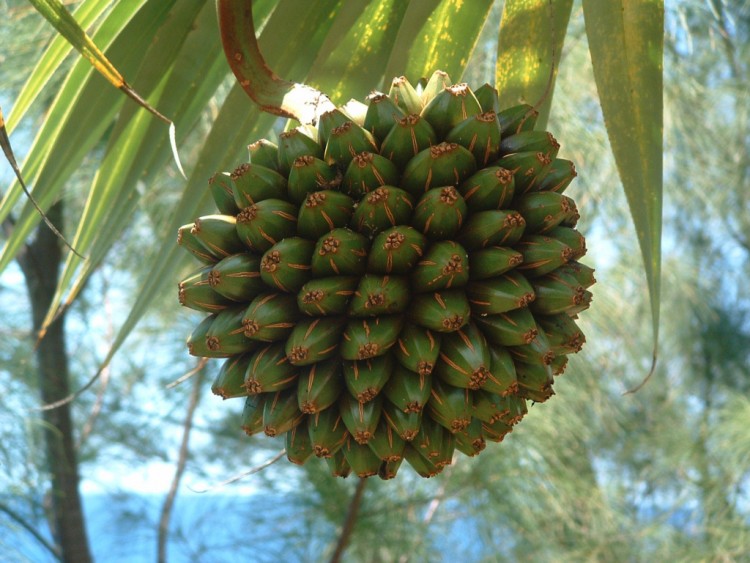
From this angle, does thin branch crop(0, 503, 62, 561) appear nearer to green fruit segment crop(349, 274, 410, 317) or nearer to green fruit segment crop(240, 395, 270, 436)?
green fruit segment crop(240, 395, 270, 436)

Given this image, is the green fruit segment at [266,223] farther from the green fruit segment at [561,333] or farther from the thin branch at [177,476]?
the thin branch at [177,476]

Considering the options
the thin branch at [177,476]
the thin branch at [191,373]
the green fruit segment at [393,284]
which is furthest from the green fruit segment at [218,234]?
the thin branch at [177,476]

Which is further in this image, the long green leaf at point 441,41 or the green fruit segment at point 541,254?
the long green leaf at point 441,41

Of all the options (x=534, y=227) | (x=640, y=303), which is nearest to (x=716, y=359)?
(x=640, y=303)

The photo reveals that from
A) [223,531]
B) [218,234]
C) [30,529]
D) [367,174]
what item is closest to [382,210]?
[367,174]

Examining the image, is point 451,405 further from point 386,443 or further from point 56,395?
point 56,395

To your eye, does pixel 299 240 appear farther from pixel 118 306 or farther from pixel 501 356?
pixel 118 306
